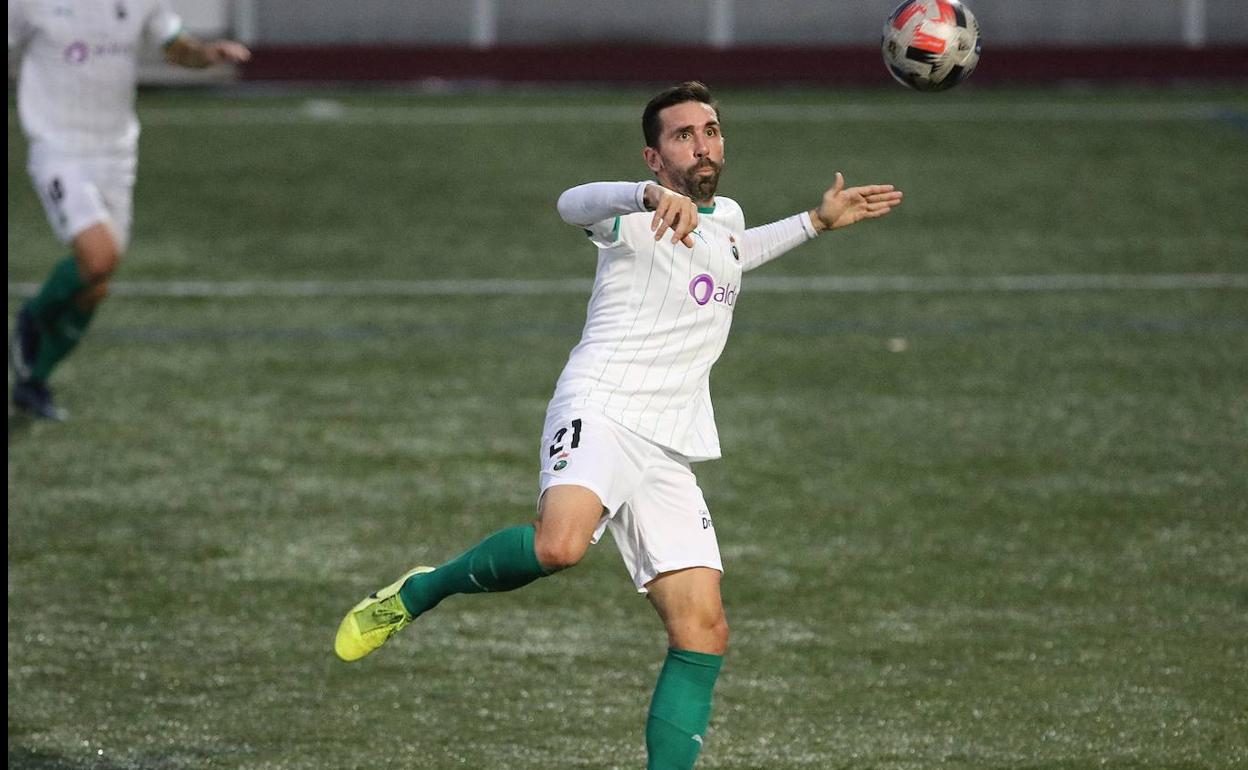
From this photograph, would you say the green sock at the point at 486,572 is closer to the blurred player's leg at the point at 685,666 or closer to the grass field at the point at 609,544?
the blurred player's leg at the point at 685,666

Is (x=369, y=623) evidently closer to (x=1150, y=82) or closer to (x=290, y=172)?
(x=290, y=172)

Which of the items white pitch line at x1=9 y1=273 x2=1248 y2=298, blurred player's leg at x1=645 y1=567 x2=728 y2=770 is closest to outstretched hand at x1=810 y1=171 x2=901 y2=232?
blurred player's leg at x1=645 y1=567 x2=728 y2=770

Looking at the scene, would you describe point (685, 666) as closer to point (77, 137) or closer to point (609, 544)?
point (609, 544)

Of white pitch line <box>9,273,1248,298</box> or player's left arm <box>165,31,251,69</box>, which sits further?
white pitch line <box>9,273,1248,298</box>

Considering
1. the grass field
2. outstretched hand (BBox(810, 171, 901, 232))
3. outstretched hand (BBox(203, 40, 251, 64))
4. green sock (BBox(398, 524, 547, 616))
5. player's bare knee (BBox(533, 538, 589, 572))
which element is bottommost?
the grass field

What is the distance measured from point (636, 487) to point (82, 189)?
506cm

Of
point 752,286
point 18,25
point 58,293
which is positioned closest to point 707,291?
point 58,293

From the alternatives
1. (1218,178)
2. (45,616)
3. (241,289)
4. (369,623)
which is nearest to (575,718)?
(369,623)

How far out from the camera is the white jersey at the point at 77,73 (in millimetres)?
9305

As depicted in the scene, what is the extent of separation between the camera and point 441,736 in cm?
542

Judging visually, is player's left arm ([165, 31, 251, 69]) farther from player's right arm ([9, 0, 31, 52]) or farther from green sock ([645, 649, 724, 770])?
green sock ([645, 649, 724, 770])

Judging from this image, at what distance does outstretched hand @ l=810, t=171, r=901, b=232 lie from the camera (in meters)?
5.33

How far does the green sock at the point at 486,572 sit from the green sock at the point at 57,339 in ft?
15.3

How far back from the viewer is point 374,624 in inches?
203
